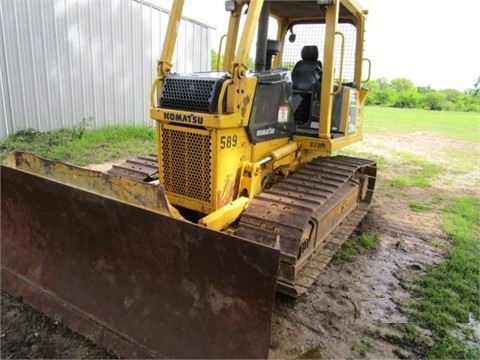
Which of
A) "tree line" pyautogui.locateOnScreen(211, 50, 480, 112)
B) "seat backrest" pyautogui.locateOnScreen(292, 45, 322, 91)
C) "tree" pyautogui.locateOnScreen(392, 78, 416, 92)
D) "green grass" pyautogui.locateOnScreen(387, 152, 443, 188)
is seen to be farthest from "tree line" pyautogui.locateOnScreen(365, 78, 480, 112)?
"seat backrest" pyautogui.locateOnScreen(292, 45, 322, 91)

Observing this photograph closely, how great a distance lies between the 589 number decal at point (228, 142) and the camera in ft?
10.2

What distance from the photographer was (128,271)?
2666 mm

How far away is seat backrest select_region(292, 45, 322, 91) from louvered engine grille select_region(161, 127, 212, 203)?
2098 mm

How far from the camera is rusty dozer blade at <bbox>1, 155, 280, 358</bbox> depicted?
2.22 m

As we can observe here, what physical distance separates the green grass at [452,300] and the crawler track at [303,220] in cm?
92

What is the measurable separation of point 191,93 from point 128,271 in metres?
1.50

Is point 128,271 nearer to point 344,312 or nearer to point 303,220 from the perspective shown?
point 303,220

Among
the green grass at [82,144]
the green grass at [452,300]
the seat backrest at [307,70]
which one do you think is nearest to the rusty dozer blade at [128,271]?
the green grass at [452,300]

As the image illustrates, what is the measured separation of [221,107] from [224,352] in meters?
1.78

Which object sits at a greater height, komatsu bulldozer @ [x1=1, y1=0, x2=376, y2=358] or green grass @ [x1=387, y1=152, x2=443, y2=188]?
komatsu bulldozer @ [x1=1, y1=0, x2=376, y2=358]

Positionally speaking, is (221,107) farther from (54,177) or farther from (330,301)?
(330,301)

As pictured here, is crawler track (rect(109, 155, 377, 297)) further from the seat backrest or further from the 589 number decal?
the seat backrest

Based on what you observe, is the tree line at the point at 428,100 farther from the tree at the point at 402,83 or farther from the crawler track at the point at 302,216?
the crawler track at the point at 302,216

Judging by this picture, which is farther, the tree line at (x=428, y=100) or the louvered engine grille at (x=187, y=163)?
the tree line at (x=428, y=100)
